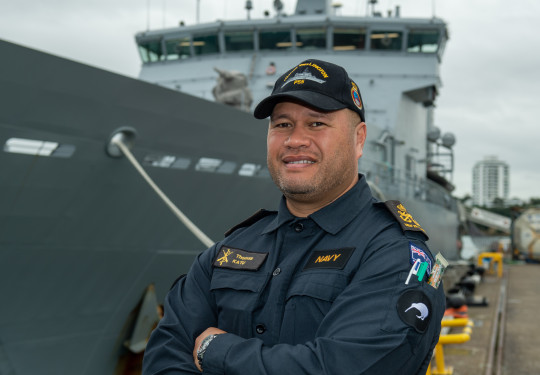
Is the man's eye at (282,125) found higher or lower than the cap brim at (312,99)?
lower

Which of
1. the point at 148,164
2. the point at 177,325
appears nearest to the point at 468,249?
the point at 148,164

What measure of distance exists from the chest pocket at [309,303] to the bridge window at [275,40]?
9277 millimetres

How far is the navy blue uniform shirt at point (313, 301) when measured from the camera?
1.35 metres

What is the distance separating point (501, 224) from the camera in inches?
1256

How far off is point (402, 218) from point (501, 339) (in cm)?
664

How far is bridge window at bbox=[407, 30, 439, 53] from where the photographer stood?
34.9 feet

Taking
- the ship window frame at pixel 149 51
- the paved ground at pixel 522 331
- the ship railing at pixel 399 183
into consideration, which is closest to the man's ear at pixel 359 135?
the paved ground at pixel 522 331

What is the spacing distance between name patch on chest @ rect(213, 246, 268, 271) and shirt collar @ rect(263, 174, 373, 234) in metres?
0.10

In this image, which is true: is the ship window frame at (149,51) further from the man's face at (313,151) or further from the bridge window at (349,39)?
the man's face at (313,151)

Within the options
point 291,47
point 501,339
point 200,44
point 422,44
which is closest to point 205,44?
point 200,44

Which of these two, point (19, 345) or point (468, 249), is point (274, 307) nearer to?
point (19, 345)

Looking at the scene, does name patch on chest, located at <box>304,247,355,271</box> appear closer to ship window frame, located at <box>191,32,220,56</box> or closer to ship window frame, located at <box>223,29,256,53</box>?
ship window frame, located at <box>223,29,256,53</box>

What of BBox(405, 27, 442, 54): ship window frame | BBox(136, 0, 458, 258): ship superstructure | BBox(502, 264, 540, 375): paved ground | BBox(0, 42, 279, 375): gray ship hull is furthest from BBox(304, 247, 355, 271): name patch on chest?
BBox(405, 27, 442, 54): ship window frame

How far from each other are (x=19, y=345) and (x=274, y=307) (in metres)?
3.54
